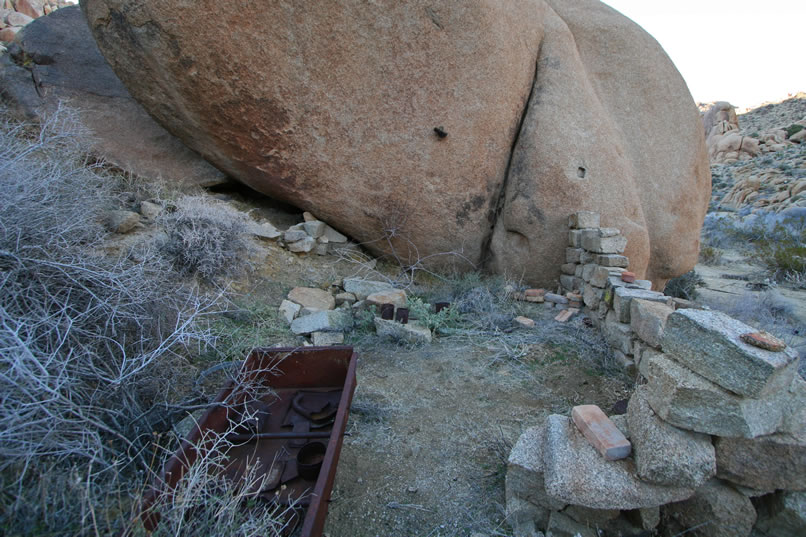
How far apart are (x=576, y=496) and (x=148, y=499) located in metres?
1.43

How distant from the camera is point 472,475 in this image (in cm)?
193

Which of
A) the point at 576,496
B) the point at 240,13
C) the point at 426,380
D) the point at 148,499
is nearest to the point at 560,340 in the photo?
the point at 426,380

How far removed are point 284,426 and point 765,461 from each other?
6.58ft

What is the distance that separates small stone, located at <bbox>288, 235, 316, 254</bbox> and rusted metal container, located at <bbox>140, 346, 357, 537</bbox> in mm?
2218

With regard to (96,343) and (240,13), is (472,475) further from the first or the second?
(240,13)

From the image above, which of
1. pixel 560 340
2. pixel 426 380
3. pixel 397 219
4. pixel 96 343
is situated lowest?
pixel 426 380

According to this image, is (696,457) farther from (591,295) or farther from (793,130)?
(793,130)

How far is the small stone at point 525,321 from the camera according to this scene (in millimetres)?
Answer: 3559

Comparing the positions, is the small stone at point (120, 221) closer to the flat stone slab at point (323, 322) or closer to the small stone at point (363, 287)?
the flat stone slab at point (323, 322)

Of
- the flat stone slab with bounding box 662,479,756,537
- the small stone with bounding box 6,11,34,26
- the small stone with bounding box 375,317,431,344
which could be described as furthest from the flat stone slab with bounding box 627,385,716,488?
the small stone with bounding box 6,11,34,26

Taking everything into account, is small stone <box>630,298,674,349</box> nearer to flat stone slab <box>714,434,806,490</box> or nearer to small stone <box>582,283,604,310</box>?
small stone <box>582,283,604,310</box>

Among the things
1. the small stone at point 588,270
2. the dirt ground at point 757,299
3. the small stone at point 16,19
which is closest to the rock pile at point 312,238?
the small stone at point 588,270

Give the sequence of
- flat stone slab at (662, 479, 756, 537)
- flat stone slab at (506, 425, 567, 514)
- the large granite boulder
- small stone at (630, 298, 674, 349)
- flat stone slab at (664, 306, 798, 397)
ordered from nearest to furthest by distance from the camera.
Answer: flat stone slab at (664, 306, 798, 397) < flat stone slab at (662, 479, 756, 537) < flat stone slab at (506, 425, 567, 514) < small stone at (630, 298, 674, 349) < the large granite boulder

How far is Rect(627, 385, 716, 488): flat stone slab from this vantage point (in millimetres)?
1404
